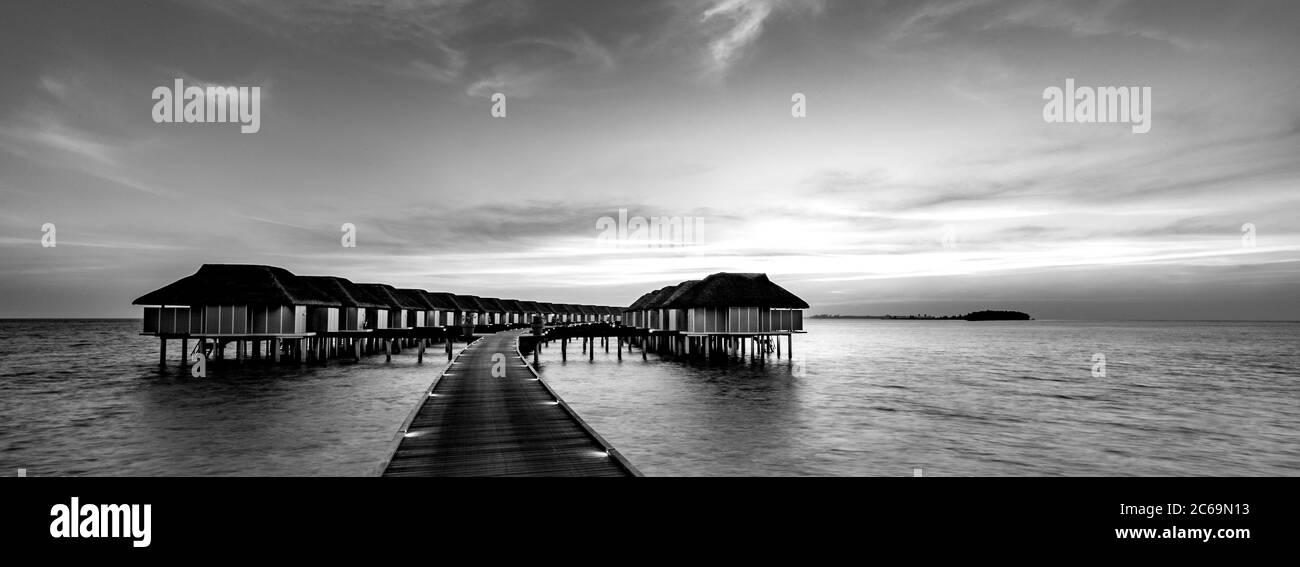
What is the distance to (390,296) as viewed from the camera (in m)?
53.3

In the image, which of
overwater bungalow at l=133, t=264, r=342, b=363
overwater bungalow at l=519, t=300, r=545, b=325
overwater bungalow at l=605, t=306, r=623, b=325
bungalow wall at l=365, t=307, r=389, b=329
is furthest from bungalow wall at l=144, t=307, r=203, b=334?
overwater bungalow at l=605, t=306, r=623, b=325

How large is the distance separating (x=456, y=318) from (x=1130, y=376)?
62.3m

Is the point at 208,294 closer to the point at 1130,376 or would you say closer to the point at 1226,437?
the point at 1226,437

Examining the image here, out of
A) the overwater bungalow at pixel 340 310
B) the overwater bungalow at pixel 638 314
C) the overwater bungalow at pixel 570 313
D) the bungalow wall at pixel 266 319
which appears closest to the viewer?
the bungalow wall at pixel 266 319

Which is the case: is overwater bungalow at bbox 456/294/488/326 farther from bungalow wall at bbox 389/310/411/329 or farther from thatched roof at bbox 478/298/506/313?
bungalow wall at bbox 389/310/411/329

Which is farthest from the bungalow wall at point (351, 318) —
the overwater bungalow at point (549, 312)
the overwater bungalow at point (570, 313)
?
the overwater bungalow at point (570, 313)

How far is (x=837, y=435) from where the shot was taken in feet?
69.6

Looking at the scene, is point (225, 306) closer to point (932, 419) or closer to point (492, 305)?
point (932, 419)

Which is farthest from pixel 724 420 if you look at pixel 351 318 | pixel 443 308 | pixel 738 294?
pixel 443 308

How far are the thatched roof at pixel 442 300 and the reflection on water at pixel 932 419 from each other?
1076 inches

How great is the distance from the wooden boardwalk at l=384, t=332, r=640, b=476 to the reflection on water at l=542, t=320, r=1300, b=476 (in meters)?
2.92

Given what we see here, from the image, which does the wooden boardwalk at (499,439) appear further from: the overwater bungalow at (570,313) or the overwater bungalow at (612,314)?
the overwater bungalow at (612,314)
